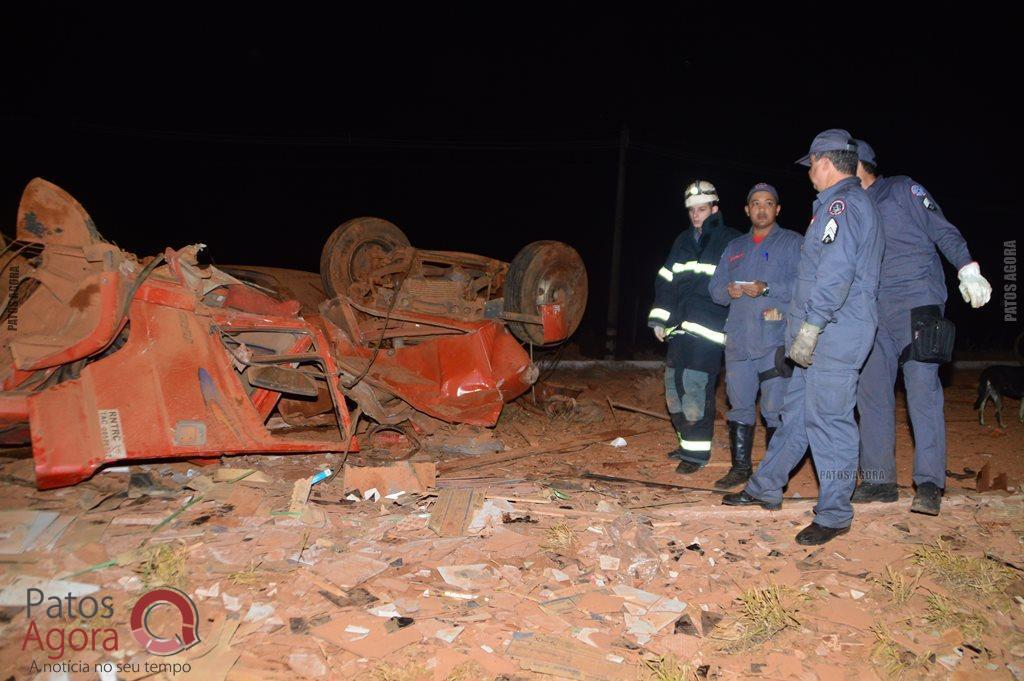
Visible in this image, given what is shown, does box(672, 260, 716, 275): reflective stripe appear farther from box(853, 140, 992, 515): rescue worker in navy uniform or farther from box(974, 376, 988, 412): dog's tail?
box(974, 376, 988, 412): dog's tail

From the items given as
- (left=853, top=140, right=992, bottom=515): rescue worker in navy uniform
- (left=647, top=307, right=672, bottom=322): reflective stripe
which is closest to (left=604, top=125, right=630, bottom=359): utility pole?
(left=647, top=307, right=672, bottom=322): reflective stripe

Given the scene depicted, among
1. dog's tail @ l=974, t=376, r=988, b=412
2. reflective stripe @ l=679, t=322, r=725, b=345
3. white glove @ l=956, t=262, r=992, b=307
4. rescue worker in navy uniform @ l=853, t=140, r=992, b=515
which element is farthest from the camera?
dog's tail @ l=974, t=376, r=988, b=412

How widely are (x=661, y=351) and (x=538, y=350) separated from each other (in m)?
7.41

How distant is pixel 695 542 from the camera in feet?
10.5

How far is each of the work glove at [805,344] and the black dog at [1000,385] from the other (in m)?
4.01

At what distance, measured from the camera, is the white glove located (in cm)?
332

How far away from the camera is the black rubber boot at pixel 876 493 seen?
11.9 ft

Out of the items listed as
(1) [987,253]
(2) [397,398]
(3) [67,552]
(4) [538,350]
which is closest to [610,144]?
(4) [538,350]

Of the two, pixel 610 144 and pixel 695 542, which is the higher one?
pixel 610 144

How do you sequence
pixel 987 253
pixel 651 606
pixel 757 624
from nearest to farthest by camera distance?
pixel 757 624, pixel 651 606, pixel 987 253

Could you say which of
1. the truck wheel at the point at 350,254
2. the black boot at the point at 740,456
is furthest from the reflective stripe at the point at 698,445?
the truck wheel at the point at 350,254

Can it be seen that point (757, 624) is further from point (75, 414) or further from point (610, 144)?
point (610, 144)

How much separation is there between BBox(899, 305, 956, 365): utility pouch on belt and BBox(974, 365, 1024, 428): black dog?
3243 mm

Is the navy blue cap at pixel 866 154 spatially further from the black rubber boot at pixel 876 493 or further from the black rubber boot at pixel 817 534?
the black rubber boot at pixel 817 534
